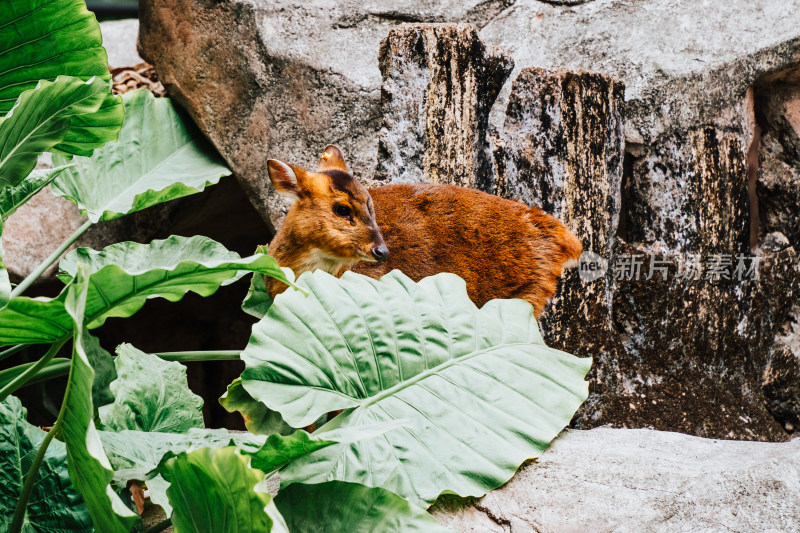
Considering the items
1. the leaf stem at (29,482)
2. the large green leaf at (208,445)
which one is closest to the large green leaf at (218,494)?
the large green leaf at (208,445)

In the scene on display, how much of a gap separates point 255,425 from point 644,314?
2.09 m

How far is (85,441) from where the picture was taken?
0.92 m

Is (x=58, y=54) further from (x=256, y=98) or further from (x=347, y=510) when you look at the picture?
(x=256, y=98)

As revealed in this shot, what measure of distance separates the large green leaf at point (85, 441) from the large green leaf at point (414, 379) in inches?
12.7

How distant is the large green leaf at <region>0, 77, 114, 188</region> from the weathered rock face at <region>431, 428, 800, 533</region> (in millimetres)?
999

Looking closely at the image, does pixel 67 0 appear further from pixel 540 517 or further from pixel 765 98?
pixel 765 98

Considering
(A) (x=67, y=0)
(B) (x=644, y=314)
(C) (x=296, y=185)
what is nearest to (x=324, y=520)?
(C) (x=296, y=185)

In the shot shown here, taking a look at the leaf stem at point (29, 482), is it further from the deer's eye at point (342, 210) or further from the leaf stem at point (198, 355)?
the deer's eye at point (342, 210)

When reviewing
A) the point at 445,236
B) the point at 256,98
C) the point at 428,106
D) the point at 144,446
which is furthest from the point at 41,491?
the point at 256,98

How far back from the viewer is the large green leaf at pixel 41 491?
47.6 inches

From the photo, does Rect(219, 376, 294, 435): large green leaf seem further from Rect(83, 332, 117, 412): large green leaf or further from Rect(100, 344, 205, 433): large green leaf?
Rect(83, 332, 117, 412): large green leaf

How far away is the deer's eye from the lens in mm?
1801

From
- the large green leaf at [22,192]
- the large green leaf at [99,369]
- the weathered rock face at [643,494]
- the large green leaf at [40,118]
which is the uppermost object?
the large green leaf at [40,118]

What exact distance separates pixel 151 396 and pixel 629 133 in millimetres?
2453
